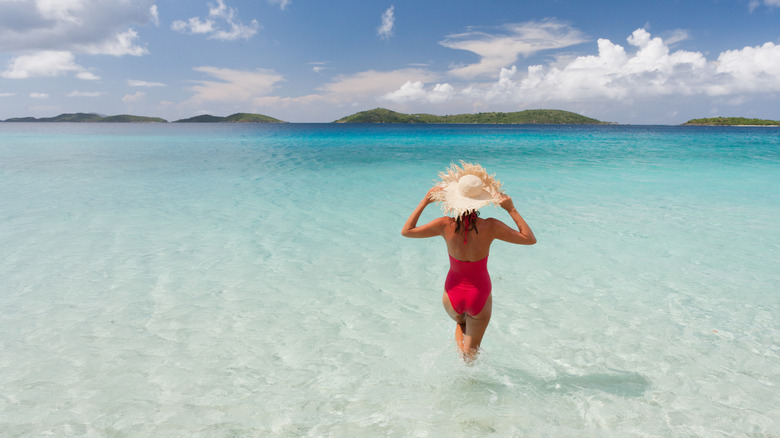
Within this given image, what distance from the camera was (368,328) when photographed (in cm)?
545

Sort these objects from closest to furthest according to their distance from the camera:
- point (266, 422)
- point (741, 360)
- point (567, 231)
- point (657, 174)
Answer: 1. point (266, 422)
2. point (741, 360)
3. point (567, 231)
4. point (657, 174)

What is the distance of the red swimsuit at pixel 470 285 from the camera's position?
4.04m

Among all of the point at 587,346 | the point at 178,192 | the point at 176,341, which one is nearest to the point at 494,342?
the point at 587,346

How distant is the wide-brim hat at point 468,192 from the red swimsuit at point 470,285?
61 cm

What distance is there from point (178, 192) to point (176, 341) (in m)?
11.3

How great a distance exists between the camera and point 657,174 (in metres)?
19.7

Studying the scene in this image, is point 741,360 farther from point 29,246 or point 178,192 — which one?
point 178,192

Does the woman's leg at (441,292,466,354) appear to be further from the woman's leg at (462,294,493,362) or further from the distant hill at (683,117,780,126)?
the distant hill at (683,117,780,126)

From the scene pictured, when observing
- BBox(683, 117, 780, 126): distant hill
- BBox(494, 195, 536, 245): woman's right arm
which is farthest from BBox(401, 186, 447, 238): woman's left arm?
BBox(683, 117, 780, 126): distant hill

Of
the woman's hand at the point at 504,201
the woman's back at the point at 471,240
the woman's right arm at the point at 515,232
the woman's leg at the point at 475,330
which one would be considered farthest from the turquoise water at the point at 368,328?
the woman's hand at the point at 504,201

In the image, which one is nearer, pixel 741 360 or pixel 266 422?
pixel 266 422

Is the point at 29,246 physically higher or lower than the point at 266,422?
higher

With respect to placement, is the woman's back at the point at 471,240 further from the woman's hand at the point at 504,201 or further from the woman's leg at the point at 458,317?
the woman's leg at the point at 458,317

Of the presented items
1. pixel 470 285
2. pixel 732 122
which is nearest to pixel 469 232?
pixel 470 285
